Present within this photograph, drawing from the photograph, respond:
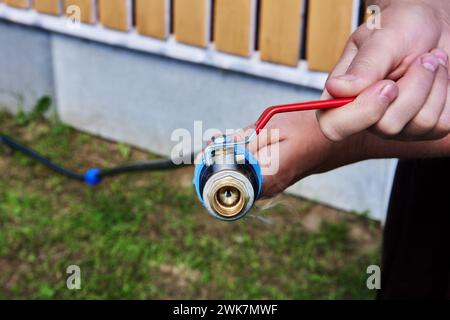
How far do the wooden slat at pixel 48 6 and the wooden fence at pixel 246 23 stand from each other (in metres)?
0.01

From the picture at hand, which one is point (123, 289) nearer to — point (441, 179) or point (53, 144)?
point (53, 144)

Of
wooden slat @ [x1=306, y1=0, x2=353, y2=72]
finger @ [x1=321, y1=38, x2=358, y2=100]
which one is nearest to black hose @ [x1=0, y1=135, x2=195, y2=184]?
wooden slat @ [x1=306, y1=0, x2=353, y2=72]

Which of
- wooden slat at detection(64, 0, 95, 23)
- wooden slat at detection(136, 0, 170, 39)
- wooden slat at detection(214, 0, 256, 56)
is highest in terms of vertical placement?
wooden slat at detection(64, 0, 95, 23)

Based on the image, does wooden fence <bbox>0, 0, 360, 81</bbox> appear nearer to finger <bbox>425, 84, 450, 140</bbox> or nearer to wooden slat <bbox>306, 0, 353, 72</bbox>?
wooden slat <bbox>306, 0, 353, 72</bbox>

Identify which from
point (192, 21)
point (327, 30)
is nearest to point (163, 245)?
point (192, 21)

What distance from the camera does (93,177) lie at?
3.98 meters

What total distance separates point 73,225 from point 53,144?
0.84 metres

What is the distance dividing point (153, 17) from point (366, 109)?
2849 millimetres

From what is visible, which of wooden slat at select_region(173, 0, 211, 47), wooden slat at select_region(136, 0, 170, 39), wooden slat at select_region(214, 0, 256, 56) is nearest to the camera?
wooden slat at select_region(214, 0, 256, 56)

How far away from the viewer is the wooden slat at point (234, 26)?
3.68 metres

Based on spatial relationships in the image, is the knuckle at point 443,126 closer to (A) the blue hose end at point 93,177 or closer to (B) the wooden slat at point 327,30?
(B) the wooden slat at point 327,30

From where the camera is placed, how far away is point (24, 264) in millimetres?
3576

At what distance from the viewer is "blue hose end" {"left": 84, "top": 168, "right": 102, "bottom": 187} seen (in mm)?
3975

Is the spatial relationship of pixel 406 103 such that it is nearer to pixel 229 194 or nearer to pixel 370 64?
pixel 370 64
